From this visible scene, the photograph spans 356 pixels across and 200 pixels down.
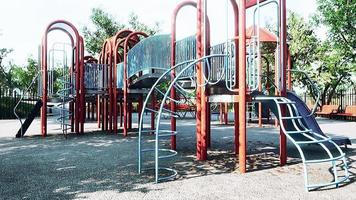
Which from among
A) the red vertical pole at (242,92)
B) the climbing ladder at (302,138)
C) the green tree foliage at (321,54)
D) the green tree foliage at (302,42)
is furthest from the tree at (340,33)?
the red vertical pole at (242,92)

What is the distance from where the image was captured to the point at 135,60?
32.6ft

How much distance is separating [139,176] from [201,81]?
2.39 metres

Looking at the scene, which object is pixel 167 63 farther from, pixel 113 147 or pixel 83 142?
pixel 83 142

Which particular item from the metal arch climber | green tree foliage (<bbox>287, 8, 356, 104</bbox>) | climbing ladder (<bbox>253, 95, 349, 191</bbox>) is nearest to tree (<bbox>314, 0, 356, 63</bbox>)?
green tree foliage (<bbox>287, 8, 356, 104</bbox>)

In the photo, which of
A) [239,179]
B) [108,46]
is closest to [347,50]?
[108,46]

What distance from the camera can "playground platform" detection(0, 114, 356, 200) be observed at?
4.08 m

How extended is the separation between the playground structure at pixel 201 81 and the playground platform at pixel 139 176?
10.4 inches

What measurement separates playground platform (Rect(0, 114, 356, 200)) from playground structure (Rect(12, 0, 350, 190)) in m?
0.26

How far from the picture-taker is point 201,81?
6.48 meters

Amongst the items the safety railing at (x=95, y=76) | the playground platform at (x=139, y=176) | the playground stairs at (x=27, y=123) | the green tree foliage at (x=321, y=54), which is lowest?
the playground platform at (x=139, y=176)

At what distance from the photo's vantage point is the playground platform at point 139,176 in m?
4.08

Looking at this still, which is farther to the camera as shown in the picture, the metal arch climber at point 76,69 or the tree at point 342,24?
the tree at point 342,24

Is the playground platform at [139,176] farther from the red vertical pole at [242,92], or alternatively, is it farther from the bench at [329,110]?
the bench at [329,110]

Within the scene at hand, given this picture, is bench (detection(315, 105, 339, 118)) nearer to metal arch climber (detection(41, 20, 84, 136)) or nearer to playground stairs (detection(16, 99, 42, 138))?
metal arch climber (detection(41, 20, 84, 136))
